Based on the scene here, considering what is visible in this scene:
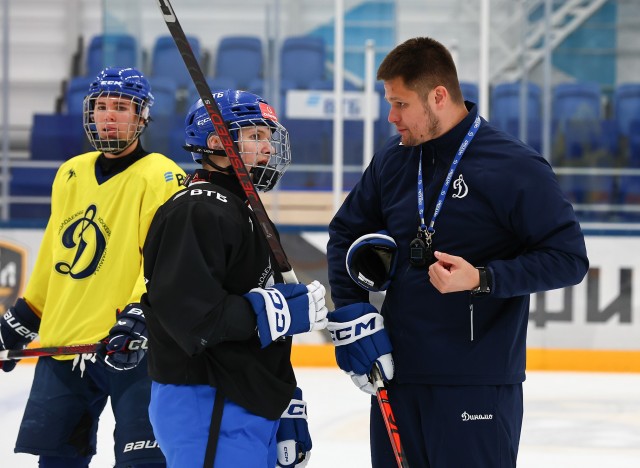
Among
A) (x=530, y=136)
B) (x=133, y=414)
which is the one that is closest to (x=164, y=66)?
(x=530, y=136)

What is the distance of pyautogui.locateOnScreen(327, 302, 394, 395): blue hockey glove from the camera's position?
6.60 feet

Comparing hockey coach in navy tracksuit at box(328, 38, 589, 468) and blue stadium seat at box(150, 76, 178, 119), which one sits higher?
blue stadium seat at box(150, 76, 178, 119)

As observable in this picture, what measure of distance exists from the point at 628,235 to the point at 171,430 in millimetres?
4056

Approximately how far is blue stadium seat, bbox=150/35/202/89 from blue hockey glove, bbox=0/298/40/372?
384 cm

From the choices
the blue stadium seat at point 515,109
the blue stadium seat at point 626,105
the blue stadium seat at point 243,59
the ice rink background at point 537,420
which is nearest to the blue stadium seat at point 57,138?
the blue stadium seat at point 243,59

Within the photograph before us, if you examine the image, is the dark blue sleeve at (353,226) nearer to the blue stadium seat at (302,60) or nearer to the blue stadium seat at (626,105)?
the blue stadium seat at (302,60)

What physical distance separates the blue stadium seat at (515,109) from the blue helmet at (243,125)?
407 centimetres

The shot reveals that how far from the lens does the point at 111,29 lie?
597 cm

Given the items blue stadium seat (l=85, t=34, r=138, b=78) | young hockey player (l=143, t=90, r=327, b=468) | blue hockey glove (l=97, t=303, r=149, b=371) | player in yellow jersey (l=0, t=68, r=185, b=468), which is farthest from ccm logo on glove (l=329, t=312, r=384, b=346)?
blue stadium seat (l=85, t=34, r=138, b=78)

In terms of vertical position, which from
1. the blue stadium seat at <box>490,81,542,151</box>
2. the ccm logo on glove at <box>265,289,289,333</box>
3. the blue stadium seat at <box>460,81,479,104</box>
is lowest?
the ccm logo on glove at <box>265,289,289,333</box>

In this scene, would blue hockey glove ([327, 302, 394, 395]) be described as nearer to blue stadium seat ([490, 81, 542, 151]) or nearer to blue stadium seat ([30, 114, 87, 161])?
blue stadium seat ([490, 81, 542, 151])

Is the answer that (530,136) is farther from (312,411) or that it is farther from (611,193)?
(312,411)

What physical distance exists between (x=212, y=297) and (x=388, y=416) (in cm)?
47

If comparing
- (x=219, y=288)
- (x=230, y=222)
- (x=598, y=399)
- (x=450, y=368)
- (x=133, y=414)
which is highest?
(x=230, y=222)
